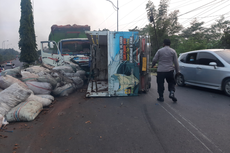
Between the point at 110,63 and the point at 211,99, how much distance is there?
3.67 meters

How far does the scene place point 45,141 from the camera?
299 cm

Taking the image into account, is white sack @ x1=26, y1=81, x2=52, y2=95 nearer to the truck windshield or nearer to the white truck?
the white truck

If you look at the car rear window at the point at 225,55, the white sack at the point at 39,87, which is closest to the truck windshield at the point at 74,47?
the white sack at the point at 39,87

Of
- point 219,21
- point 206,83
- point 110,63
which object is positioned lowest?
point 206,83

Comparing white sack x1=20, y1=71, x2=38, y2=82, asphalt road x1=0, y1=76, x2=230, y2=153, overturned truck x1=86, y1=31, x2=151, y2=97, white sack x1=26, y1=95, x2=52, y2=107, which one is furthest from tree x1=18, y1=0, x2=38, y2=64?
asphalt road x1=0, y1=76, x2=230, y2=153

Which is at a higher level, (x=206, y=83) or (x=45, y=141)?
(x=206, y=83)

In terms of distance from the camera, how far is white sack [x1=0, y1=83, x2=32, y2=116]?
3.92 metres

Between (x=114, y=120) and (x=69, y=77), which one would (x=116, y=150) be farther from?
(x=69, y=77)

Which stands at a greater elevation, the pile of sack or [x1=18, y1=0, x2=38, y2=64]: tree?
[x1=18, y1=0, x2=38, y2=64]: tree

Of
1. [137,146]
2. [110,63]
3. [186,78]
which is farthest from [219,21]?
[137,146]

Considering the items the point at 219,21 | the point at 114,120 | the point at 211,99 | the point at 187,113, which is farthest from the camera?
the point at 219,21

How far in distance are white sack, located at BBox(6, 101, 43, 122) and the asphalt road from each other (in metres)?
0.13

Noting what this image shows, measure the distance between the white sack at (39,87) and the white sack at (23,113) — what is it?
121 cm

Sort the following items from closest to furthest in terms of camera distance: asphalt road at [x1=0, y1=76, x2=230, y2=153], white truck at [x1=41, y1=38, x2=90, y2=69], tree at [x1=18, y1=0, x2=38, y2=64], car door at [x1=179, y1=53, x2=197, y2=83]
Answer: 1. asphalt road at [x1=0, y1=76, x2=230, y2=153]
2. car door at [x1=179, y1=53, x2=197, y2=83]
3. white truck at [x1=41, y1=38, x2=90, y2=69]
4. tree at [x1=18, y1=0, x2=38, y2=64]
